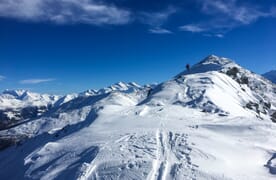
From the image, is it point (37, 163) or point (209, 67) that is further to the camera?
point (209, 67)

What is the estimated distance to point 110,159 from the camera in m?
16.4

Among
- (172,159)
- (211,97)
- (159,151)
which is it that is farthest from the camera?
(211,97)

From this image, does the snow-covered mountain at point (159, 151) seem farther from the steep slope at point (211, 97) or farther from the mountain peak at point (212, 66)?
the mountain peak at point (212, 66)

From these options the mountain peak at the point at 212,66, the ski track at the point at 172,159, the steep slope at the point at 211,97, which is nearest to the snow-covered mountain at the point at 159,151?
the ski track at the point at 172,159

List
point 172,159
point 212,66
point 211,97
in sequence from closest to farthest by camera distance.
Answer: point 172,159 → point 211,97 → point 212,66

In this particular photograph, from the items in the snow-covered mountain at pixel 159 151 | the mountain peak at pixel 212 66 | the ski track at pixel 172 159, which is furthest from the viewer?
the mountain peak at pixel 212 66

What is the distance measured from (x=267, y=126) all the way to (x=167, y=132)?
9341 mm

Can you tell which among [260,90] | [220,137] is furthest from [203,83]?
[220,137]

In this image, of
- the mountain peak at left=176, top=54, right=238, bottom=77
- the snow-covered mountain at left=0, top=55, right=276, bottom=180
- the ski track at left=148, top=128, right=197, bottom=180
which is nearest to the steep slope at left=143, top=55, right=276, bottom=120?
the snow-covered mountain at left=0, top=55, right=276, bottom=180

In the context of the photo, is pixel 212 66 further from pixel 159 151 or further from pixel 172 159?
pixel 172 159

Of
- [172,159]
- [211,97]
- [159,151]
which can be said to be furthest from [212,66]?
[172,159]

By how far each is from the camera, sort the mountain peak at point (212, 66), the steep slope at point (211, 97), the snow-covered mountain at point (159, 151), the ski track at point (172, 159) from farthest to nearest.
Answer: the mountain peak at point (212, 66), the steep slope at point (211, 97), the snow-covered mountain at point (159, 151), the ski track at point (172, 159)

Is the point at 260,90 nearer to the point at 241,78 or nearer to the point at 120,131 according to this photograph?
the point at 241,78

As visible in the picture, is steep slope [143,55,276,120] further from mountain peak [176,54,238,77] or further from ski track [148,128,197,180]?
mountain peak [176,54,238,77]
